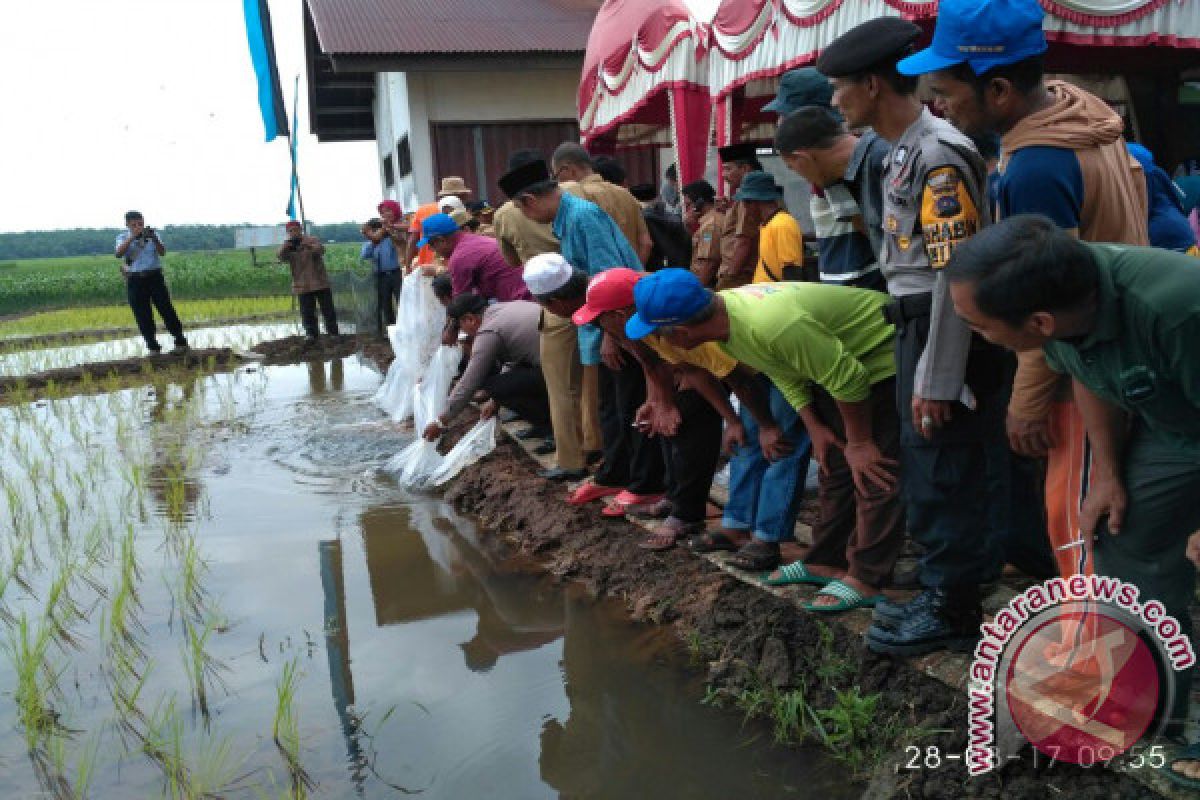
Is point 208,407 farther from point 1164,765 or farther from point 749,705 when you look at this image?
point 1164,765

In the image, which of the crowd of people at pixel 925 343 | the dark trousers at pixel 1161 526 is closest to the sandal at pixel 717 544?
the crowd of people at pixel 925 343

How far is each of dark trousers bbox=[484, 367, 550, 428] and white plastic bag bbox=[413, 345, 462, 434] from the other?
53cm

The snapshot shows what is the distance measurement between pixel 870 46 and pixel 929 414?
883 millimetres

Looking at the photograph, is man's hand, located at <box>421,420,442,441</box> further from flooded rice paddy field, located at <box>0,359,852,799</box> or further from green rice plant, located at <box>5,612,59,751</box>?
green rice plant, located at <box>5,612,59,751</box>

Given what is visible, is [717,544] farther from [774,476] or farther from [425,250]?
[425,250]

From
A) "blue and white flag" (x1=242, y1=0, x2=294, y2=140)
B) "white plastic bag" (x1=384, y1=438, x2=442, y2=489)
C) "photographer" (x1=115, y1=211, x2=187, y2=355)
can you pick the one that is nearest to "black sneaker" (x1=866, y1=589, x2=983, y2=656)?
"white plastic bag" (x1=384, y1=438, x2=442, y2=489)

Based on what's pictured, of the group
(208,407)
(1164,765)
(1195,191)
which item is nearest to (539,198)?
(1195,191)

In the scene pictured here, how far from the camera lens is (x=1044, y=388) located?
1.92 metres

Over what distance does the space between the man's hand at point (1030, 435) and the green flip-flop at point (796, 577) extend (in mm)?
1021

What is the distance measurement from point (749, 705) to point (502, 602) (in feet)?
4.13

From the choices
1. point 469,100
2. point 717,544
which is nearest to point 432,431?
point 717,544

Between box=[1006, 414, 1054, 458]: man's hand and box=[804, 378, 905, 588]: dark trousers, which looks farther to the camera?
box=[804, 378, 905, 588]: dark trousers

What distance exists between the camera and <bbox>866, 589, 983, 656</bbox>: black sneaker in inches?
91.7

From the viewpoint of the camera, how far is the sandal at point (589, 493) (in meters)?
4.20
